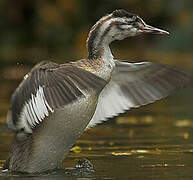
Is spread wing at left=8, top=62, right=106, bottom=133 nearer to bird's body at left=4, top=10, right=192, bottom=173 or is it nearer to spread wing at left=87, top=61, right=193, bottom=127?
bird's body at left=4, top=10, right=192, bottom=173

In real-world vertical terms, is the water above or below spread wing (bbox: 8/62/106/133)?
below

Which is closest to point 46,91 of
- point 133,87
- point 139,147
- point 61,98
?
point 61,98

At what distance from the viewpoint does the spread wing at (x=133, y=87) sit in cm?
1097

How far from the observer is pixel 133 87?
11367 millimetres

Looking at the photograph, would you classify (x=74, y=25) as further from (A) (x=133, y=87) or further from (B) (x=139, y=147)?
(A) (x=133, y=87)

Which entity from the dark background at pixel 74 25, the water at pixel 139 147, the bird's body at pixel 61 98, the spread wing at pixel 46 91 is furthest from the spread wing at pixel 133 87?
the dark background at pixel 74 25

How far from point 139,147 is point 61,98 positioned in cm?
317

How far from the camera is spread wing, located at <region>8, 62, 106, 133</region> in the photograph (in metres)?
8.90

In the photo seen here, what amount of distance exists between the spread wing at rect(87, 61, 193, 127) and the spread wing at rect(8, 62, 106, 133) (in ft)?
4.71

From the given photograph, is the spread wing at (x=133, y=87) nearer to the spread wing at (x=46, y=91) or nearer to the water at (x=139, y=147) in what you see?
the water at (x=139, y=147)

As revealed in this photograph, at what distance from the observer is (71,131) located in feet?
32.0

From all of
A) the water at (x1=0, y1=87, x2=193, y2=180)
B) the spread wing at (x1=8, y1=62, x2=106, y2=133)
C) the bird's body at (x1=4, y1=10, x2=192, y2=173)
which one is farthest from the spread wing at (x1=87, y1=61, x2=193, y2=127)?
the spread wing at (x1=8, y1=62, x2=106, y2=133)

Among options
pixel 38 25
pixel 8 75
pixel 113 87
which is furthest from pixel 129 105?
pixel 38 25

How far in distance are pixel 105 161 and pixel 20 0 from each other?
109 ft
